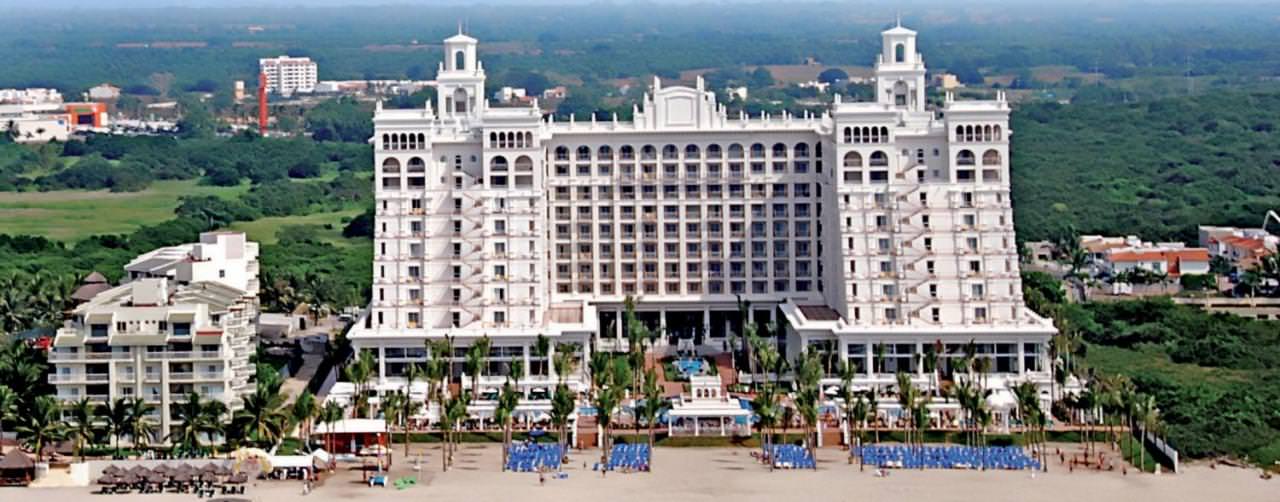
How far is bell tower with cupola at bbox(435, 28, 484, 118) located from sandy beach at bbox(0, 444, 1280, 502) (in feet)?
60.2

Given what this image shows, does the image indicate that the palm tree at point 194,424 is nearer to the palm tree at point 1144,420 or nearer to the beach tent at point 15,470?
the beach tent at point 15,470

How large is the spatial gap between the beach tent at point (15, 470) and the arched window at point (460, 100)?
22.0 m

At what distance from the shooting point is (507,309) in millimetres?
64062

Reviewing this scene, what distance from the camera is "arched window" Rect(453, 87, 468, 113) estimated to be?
70125mm

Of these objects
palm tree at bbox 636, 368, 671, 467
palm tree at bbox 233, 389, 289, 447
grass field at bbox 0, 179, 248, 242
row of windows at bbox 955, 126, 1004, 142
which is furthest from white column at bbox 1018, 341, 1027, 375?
grass field at bbox 0, 179, 248, 242

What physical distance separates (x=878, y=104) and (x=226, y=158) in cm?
9389

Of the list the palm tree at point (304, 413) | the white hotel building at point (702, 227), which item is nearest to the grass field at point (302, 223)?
the white hotel building at point (702, 227)

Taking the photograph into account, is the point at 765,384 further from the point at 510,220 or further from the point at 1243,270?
the point at 1243,270

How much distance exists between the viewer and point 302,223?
4638 inches

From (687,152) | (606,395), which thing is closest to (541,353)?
(606,395)

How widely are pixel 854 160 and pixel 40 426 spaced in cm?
2440

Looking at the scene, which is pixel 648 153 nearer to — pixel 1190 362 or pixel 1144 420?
pixel 1190 362

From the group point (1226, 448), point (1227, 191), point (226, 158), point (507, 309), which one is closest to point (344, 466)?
point (507, 309)

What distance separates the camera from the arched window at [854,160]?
65875 mm
